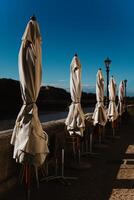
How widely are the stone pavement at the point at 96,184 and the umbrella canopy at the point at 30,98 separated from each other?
3.34ft

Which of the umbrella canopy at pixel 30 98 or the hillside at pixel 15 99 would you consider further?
the hillside at pixel 15 99

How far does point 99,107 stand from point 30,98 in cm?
792

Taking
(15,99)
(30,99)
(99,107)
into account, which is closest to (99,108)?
(99,107)

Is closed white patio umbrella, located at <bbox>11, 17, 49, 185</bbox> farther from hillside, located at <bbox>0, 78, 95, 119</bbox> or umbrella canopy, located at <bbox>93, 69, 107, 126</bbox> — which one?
hillside, located at <bbox>0, 78, 95, 119</bbox>

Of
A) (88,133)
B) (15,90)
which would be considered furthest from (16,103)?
(88,133)

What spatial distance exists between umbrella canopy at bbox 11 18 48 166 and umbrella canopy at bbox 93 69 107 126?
7.48 metres

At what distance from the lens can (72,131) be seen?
1099cm

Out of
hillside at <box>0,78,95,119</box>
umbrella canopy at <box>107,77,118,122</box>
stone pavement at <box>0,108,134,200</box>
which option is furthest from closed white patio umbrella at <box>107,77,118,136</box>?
hillside at <box>0,78,95,119</box>

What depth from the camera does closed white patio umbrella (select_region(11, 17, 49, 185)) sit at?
6.64 m

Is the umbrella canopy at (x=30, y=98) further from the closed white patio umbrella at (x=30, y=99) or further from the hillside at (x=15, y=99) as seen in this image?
the hillside at (x=15, y=99)

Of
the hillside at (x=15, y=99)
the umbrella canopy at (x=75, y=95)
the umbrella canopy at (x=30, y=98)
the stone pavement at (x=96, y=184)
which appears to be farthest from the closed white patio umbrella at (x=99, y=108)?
the hillside at (x=15, y=99)

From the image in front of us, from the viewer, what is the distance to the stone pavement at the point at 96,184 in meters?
7.23

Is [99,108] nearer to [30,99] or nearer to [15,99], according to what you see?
[30,99]

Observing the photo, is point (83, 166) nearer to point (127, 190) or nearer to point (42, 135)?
point (127, 190)
